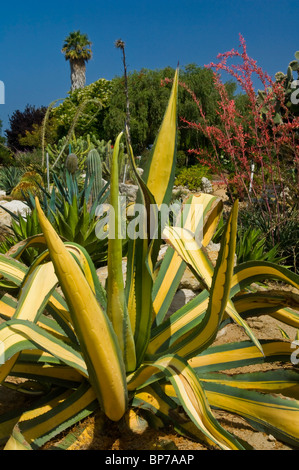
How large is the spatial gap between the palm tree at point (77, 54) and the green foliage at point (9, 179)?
891 inches

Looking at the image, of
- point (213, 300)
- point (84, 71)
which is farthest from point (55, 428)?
point (84, 71)

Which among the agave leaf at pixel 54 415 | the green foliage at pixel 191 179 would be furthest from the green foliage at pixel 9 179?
the agave leaf at pixel 54 415

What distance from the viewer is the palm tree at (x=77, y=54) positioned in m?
35.1

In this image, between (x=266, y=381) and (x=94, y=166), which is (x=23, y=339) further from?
(x=94, y=166)

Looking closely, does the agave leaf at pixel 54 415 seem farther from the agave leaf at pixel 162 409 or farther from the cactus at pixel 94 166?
the cactus at pixel 94 166

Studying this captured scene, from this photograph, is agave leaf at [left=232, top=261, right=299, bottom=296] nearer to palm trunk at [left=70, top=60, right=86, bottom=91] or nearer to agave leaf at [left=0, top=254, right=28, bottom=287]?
agave leaf at [left=0, top=254, right=28, bottom=287]

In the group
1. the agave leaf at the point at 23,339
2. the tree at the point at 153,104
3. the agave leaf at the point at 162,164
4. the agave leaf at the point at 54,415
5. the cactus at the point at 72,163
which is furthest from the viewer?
the tree at the point at 153,104

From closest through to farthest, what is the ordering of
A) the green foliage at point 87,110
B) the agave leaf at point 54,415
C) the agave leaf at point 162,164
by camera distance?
the agave leaf at point 54,415 → the agave leaf at point 162,164 → the green foliage at point 87,110

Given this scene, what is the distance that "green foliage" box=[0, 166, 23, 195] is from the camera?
1496 centimetres

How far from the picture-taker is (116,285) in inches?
51.3

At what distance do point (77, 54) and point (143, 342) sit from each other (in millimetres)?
38033

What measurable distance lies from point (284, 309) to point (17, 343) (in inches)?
40.1

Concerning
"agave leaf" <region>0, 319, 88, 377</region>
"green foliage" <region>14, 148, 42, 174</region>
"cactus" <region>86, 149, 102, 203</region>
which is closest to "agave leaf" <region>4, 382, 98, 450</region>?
"agave leaf" <region>0, 319, 88, 377</region>
